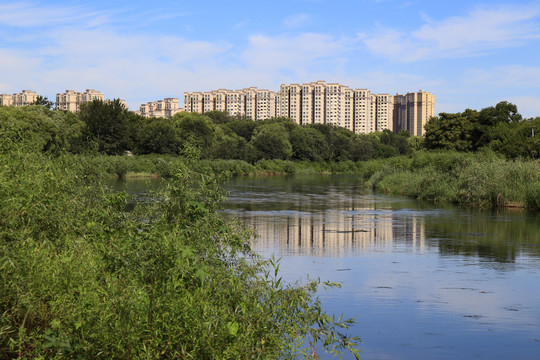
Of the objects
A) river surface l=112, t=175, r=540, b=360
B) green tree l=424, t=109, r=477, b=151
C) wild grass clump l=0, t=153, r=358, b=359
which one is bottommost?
river surface l=112, t=175, r=540, b=360

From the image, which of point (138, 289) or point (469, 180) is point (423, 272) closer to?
point (138, 289)

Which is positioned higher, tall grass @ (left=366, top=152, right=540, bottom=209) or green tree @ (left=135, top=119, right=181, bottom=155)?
green tree @ (left=135, top=119, right=181, bottom=155)

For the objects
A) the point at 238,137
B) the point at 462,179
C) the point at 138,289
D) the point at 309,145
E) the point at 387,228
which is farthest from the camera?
the point at 309,145

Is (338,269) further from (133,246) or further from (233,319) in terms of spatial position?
(233,319)

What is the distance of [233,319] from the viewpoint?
7.25 meters

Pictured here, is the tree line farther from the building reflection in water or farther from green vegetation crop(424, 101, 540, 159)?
the building reflection in water

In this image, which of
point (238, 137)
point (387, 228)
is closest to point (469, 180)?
point (387, 228)

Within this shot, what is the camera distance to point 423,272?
18.1 m

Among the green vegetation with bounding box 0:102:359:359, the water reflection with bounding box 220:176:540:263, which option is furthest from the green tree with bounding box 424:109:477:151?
the green vegetation with bounding box 0:102:359:359

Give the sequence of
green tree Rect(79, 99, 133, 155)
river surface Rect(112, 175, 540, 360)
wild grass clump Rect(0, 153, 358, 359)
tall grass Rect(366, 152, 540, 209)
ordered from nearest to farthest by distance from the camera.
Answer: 1. wild grass clump Rect(0, 153, 358, 359)
2. river surface Rect(112, 175, 540, 360)
3. tall grass Rect(366, 152, 540, 209)
4. green tree Rect(79, 99, 133, 155)

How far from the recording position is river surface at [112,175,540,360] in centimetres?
1165

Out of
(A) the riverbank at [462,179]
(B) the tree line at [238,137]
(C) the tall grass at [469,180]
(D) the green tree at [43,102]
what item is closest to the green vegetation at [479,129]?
(B) the tree line at [238,137]

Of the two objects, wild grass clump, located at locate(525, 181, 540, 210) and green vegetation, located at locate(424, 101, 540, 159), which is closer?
wild grass clump, located at locate(525, 181, 540, 210)

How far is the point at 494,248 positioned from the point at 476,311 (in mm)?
9734
